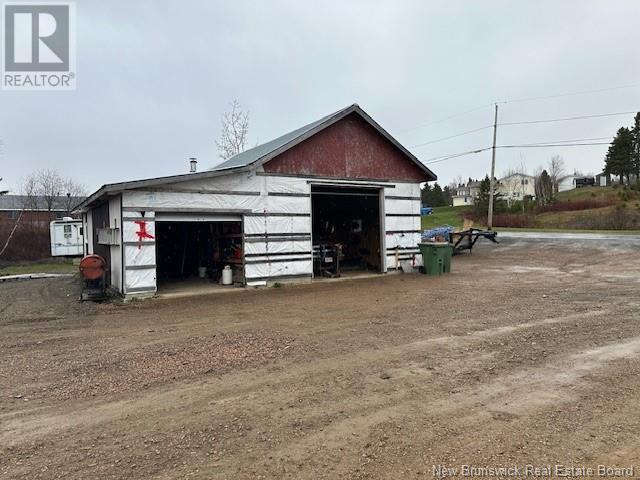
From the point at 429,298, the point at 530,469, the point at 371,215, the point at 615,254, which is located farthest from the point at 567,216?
the point at 530,469

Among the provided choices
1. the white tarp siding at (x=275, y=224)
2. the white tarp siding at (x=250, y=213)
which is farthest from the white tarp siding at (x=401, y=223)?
the white tarp siding at (x=275, y=224)

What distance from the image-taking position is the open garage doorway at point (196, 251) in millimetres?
12572

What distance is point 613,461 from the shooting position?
2959mm

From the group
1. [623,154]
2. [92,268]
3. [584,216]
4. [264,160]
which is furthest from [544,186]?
[92,268]

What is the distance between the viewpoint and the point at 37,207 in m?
38.3

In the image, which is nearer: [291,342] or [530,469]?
[530,469]

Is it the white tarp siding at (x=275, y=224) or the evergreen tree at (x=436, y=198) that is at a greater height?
the evergreen tree at (x=436, y=198)

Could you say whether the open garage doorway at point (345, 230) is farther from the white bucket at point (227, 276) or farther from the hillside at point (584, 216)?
the hillside at point (584, 216)

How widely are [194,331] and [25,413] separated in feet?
10.8

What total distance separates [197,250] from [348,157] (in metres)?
6.62

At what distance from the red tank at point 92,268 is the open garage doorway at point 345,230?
21.9 feet

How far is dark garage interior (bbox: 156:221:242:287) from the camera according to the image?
13289mm

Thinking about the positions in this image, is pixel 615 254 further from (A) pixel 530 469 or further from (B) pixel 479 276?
(A) pixel 530 469

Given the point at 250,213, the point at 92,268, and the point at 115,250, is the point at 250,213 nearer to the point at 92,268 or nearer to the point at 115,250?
the point at 115,250
